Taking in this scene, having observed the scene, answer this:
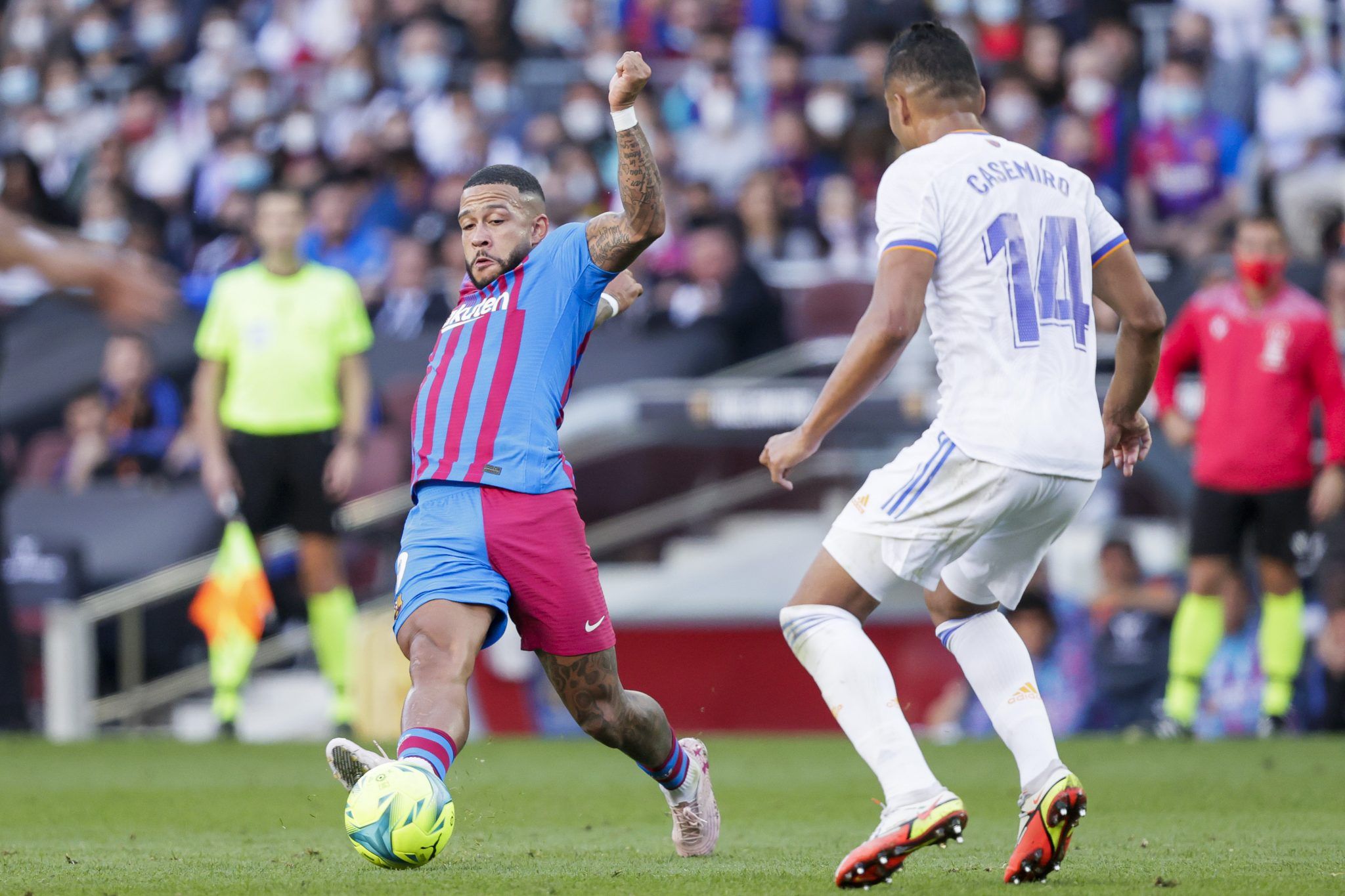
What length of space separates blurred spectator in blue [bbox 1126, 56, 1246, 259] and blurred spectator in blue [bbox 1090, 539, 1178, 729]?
3.07 metres

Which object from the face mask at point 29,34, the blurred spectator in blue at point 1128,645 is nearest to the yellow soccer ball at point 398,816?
the blurred spectator in blue at point 1128,645

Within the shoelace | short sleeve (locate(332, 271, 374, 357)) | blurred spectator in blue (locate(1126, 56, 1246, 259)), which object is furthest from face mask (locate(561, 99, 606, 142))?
the shoelace

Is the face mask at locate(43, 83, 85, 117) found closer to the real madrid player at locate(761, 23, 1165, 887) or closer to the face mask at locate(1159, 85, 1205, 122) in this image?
the face mask at locate(1159, 85, 1205, 122)

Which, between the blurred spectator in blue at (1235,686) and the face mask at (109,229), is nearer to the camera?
the blurred spectator in blue at (1235,686)

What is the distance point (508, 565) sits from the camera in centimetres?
489

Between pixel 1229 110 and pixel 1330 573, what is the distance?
4.89 m

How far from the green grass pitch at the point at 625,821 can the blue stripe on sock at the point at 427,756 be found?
0.30 m

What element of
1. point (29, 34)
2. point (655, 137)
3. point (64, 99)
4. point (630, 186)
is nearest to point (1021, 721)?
point (630, 186)

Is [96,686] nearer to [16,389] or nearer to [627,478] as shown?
[16,389]

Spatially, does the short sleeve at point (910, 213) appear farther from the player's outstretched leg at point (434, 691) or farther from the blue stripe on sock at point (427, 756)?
the blue stripe on sock at point (427, 756)

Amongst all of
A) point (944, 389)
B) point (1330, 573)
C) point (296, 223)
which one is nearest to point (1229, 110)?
point (1330, 573)

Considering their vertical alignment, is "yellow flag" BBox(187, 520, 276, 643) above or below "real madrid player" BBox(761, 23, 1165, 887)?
below

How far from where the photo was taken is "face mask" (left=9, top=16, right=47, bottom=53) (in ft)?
57.3

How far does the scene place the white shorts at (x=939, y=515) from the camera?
4453mm
